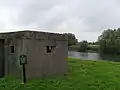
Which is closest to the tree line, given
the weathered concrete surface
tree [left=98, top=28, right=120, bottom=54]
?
tree [left=98, top=28, right=120, bottom=54]

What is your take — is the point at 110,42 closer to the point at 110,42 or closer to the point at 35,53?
the point at 110,42

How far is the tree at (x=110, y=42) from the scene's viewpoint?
43.3 metres

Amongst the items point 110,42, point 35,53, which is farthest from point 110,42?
point 35,53

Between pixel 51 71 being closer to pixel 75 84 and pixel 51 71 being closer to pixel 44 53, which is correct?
pixel 44 53

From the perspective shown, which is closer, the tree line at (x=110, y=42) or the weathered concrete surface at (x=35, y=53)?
the weathered concrete surface at (x=35, y=53)

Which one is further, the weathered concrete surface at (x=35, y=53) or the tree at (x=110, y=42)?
the tree at (x=110, y=42)

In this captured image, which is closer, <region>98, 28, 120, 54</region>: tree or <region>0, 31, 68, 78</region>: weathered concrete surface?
<region>0, 31, 68, 78</region>: weathered concrete surface

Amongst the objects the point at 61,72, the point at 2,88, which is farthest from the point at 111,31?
the point at 2,88

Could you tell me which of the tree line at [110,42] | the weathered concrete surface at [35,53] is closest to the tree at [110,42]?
the tree line at [110,42]

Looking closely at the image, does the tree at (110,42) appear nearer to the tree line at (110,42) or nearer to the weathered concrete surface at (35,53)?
the tree line at (110,42)

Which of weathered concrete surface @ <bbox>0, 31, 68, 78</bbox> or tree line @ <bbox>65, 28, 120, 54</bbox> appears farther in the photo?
tree line @ <bbox>65, 28, 120, 54</bbox>

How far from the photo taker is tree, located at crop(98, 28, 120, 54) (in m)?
43.3

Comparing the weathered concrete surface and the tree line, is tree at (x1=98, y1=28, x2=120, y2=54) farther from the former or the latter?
the weathered concrete surface

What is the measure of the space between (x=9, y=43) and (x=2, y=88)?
111 inches
